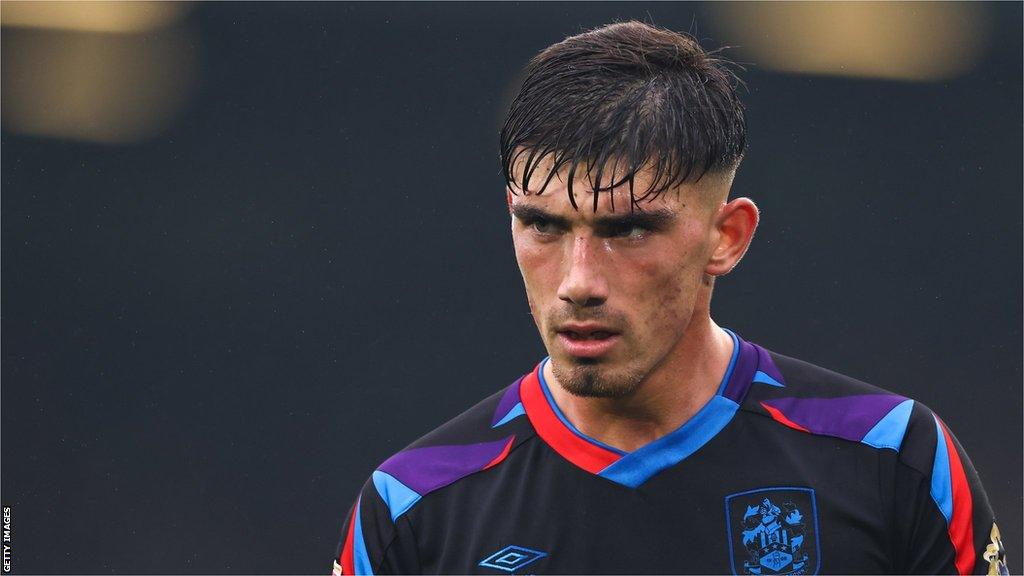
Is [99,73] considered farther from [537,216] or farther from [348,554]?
[537,216]

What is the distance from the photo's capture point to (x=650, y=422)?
328 cm

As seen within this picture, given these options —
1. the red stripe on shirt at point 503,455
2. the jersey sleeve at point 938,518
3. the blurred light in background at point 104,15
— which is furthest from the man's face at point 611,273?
the blurred light in background at point 104,15

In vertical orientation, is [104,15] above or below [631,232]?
above

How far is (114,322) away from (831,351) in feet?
11.5

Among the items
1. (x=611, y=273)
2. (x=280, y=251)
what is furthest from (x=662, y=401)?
(x=280, y=251)

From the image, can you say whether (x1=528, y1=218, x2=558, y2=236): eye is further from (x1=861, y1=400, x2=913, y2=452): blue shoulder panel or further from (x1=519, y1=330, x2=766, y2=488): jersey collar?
(x1=861, y1=400, x2=913, y2=452): blue shoulder panel

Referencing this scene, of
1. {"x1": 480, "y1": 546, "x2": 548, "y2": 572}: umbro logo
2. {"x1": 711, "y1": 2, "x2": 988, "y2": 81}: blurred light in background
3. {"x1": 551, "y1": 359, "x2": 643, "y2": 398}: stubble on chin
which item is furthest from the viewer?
{"x1": 711, "y1": 2, "x2": 988, "y2": 81}: blurred light in background

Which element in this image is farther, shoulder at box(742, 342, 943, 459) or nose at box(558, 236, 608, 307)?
shoulder at box(742, 342, 943, 459)

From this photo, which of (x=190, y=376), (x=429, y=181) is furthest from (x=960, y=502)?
(x=190, y=376)

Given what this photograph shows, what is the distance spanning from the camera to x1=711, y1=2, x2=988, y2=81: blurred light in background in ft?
19.5

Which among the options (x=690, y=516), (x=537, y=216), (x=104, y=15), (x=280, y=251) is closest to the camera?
(x=537, y=216)

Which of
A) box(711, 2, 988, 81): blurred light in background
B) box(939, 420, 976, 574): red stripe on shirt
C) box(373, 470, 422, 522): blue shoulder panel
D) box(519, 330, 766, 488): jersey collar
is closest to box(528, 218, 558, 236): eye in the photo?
box(519, 330, 766, 488): jersey collar

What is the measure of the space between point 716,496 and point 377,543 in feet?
3.10

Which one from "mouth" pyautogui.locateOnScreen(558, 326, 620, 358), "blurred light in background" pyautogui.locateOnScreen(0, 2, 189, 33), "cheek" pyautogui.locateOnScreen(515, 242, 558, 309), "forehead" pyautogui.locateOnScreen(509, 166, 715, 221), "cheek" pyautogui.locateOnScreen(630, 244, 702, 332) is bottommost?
"mouth" pyautogui.locateOnScreen(558, 326, 620, 358)
